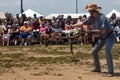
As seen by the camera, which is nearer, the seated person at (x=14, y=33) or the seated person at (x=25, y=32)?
the seated person at (x=25, y=32)

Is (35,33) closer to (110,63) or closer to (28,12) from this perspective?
(28,12)

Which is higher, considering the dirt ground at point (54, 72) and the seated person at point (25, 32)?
the seated person at point (25, 32)

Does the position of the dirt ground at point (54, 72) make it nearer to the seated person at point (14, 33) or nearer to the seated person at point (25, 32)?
the seated person at point (25, 32)

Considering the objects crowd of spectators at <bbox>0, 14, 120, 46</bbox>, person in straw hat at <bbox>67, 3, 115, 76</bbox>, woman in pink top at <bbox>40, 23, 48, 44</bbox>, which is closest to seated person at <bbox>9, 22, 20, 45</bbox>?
crowd of spectators at <bbox>0, 14, 120, 46</bbox>

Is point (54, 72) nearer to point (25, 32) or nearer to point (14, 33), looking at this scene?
point (25, 32)

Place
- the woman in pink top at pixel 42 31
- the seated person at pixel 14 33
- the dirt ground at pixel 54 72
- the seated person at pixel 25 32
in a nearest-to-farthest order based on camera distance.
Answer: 1. the dirt ground at pixel 54 72
2. the seated person at pixel 25 32
3. the seated person at pixel 14 33
4. the woman in pink top at pixel 42 31

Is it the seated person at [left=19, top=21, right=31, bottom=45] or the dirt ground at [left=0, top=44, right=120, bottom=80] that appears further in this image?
the seated person at [left=19, top=21, right=31, bottom=45]

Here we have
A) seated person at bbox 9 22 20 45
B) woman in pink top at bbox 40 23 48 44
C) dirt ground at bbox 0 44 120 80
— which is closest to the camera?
dirt ground at bbox 0 44 120 80

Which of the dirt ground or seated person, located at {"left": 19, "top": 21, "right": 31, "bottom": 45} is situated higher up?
seated person, located at {"left": 19, "top": 21, "right": 31, "bottom": 45}

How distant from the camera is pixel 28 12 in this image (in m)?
38.0

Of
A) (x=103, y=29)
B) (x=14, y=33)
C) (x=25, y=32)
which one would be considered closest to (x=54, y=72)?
(x=103, y=29)

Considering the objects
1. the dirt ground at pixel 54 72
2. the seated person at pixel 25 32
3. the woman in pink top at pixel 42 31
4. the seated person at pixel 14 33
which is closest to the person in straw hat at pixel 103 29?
the dirt ground at pixel 54 72

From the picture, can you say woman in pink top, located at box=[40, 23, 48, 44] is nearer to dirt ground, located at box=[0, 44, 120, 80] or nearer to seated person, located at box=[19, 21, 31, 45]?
seated person, located at box=[19, 21, 31, 45]

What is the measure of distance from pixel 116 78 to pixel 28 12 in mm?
28175
